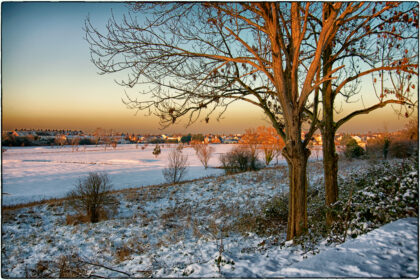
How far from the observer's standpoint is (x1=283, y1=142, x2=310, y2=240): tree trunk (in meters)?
4.35

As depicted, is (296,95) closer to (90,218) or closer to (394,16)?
(394,16)

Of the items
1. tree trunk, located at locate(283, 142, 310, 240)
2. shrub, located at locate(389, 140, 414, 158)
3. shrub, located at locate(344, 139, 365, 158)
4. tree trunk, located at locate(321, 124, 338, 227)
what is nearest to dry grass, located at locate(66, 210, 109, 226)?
tree trunk, located at locate(283, 142, 310, 240)

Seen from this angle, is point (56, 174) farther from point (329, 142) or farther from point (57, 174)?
point (329, 142)

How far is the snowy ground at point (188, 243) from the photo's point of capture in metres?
2.64

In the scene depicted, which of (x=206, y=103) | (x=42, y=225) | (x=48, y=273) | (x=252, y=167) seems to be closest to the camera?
(x=206, y=103)

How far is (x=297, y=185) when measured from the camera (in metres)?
4.39

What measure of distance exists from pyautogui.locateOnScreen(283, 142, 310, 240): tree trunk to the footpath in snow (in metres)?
1.38

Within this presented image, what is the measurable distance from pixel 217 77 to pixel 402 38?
367 cm

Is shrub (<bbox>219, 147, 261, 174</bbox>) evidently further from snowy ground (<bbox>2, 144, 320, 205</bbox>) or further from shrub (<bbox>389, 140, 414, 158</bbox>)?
shrub (<bbox>389, 140, 414, 158</bbox>)

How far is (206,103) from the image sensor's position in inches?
195

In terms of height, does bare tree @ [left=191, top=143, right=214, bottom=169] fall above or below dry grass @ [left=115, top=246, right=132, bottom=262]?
above

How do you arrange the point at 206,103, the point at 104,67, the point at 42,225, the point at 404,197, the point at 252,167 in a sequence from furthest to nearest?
the point at 252,167 → the point at 42,225 → the point at 206,103 → the point at 104,67 → the point at 404,197

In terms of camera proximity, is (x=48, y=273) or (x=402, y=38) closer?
(x=402, y=38)

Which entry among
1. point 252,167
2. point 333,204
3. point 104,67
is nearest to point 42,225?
point 104,67
